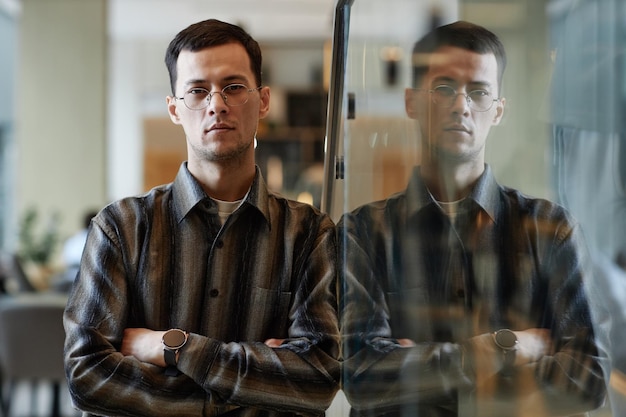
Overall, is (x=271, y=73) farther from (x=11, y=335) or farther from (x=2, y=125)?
(x=11, y=335)

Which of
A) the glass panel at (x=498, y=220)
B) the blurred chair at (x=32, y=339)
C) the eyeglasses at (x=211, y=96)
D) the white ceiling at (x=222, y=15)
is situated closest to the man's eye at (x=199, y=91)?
the eyeglasses at (x=211, y=96)

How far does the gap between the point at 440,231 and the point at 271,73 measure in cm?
1109

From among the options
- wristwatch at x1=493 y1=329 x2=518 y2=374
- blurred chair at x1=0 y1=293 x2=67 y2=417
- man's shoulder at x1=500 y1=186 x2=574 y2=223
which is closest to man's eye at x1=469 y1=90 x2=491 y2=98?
man's shoulder at x1=500 y1=186 x2=574 y2=223

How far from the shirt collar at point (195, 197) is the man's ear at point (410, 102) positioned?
0.36 m

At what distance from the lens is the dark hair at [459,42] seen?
1198 millimetres

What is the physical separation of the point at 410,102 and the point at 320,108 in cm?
1124

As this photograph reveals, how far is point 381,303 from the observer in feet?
5.08

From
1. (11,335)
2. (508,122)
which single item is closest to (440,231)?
(508,122)

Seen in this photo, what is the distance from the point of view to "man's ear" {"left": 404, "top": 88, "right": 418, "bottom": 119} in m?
1.40

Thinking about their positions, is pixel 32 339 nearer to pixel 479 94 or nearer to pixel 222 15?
pixel 479 94

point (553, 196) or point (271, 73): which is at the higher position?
point (271, 73)

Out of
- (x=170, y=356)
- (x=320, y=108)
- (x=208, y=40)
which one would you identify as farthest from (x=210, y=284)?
(x=320, y=108)

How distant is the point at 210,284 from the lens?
64.1 inches

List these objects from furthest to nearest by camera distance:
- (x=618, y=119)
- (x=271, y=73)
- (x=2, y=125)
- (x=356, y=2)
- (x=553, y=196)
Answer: (x=271, y=73)
(x=2, y=125)
(x=356, y=2)
(x=553, y=196)
(x=618, y=119)
